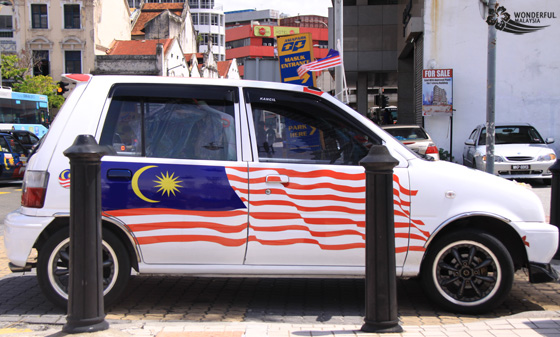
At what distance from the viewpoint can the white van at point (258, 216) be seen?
14.7 feet

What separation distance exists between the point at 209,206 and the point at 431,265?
1.80 meters

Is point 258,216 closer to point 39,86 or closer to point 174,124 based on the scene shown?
point 174,124

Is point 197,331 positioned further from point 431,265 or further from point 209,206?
point 431,265

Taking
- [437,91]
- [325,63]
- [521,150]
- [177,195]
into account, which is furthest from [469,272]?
[437,91]

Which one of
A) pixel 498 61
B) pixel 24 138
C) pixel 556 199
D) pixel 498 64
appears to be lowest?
pixel 556 199

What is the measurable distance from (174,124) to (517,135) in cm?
1332

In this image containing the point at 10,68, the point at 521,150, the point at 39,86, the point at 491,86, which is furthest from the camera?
the point at 39,86

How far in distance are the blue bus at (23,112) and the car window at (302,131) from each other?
2491 cm

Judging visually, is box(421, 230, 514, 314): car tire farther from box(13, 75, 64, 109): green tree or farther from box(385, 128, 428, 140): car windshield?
box(13, 75, 64, 109): green tree

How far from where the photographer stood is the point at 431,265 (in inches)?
179

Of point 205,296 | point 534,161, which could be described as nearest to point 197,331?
point 205,296

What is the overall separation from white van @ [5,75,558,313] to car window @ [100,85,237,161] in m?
0.02

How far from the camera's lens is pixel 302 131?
4.73 m

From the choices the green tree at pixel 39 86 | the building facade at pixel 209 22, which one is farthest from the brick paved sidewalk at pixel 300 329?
the building facade at pixel 209 22
